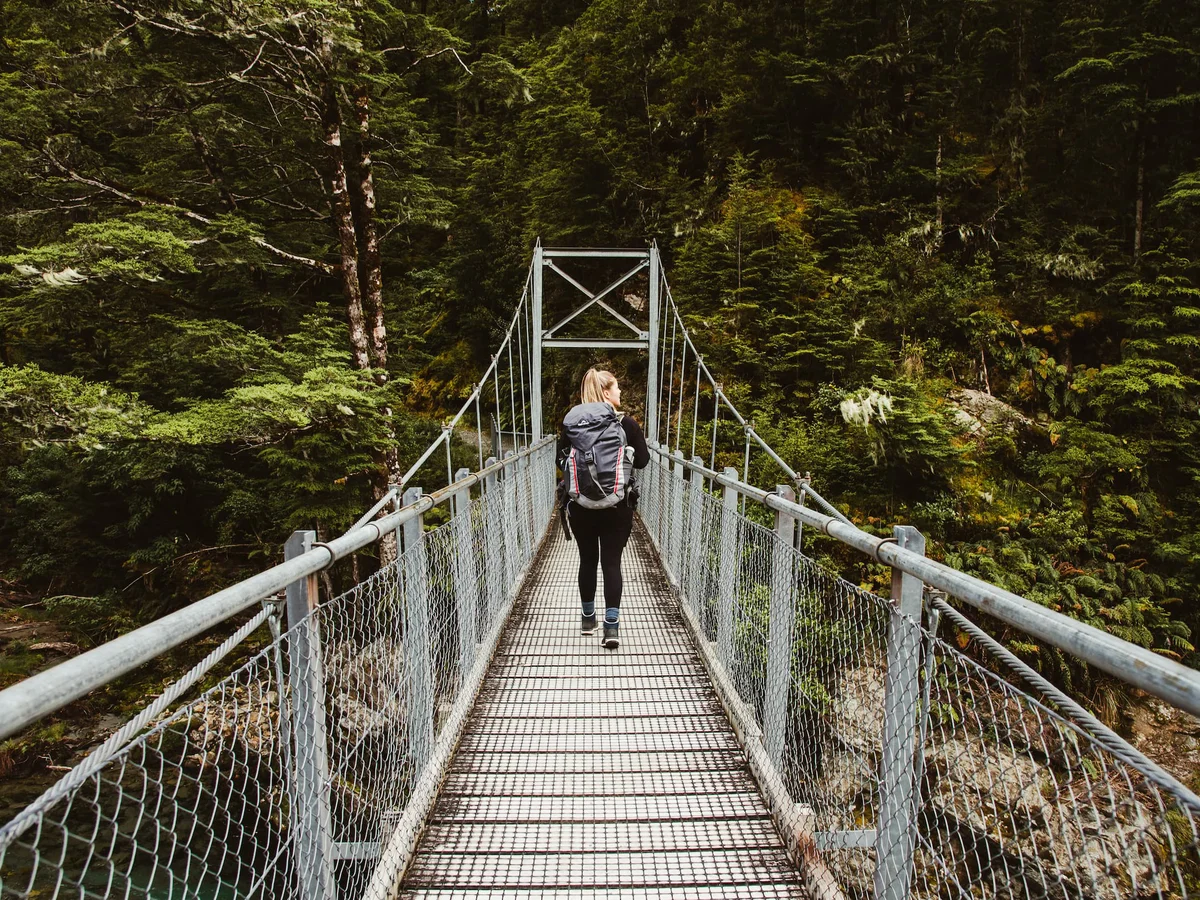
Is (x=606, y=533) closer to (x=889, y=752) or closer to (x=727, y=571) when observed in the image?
(x=727, y=571)

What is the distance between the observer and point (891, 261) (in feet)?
27.4

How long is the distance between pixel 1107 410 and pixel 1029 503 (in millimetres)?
1623

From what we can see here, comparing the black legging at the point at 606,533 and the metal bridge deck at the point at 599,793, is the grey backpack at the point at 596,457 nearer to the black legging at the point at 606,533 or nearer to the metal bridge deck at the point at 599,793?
the black legging at the point at 606,533

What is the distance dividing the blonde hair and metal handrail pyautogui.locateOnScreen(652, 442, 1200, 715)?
1.51 m

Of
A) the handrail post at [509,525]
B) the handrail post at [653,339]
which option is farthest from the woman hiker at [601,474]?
the handrail post at [653,339]

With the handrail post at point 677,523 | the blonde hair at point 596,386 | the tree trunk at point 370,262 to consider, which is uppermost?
the tree trunk at point 370,262

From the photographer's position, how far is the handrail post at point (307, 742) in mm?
1255

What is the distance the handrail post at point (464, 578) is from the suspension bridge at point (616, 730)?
2cm

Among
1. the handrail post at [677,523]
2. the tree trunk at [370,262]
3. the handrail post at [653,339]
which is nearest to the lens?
the handrail post at [677,523]

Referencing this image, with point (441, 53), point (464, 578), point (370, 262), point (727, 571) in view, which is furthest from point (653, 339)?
point (464, 578)

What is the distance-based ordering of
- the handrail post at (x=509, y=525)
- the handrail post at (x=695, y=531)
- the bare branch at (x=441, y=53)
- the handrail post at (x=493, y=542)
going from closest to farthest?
the handrail post at (x=493, y=542), the handrail post at (x=695, y=531), the handrail post at (x=509, y=525), the bare branch at (x=441, y=53)

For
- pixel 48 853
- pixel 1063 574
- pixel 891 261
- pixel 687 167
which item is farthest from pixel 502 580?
pixel 687 167

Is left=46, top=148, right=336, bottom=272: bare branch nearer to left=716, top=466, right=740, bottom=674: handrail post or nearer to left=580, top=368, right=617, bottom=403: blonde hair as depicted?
left=580, top=368, right=617, bottom=403: blonde hair

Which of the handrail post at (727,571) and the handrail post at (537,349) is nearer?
the handrail post at (727,571)
